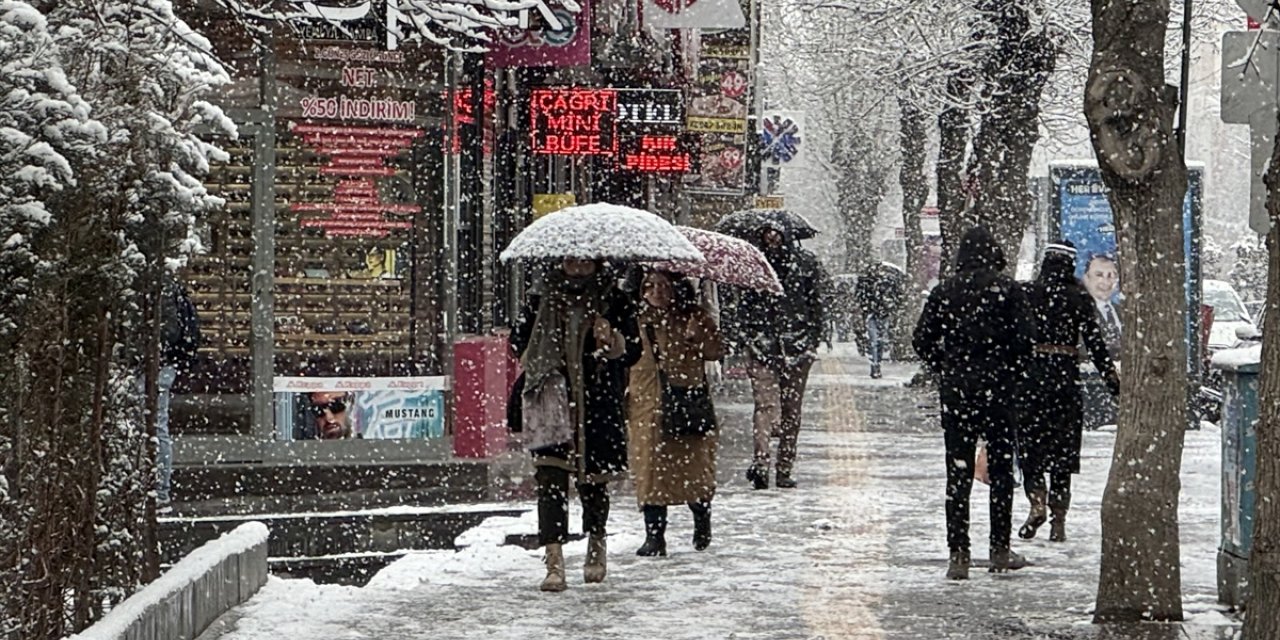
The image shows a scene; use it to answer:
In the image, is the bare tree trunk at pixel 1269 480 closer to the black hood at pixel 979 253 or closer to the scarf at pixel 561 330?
the black hood at pixel 979 253

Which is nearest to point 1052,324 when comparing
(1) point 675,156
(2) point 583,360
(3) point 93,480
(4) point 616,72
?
(2) point 583,360

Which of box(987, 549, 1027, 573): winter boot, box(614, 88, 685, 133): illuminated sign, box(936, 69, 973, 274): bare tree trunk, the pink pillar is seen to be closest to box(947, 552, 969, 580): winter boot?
box(987, 549, 1027, 573): winter boot

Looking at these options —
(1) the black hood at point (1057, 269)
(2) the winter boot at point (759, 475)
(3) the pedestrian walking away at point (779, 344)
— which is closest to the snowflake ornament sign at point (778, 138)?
(3) the pedestrian walking away at point (779, 344)

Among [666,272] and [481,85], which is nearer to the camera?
[666,272]

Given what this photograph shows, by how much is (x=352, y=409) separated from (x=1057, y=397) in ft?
19.3

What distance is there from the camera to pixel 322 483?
1570cm

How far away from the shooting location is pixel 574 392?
1080 centimetres

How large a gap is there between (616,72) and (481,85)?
6.02 metres

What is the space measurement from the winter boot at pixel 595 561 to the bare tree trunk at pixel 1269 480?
4.02 metres

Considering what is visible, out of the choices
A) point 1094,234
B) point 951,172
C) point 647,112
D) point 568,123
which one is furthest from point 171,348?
point 951,172

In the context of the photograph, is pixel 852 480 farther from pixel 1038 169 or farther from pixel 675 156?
pixel 1038 169

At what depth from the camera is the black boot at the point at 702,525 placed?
1232cm

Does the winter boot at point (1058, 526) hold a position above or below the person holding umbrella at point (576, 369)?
below

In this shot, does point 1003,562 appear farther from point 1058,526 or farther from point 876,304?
point 876,304
